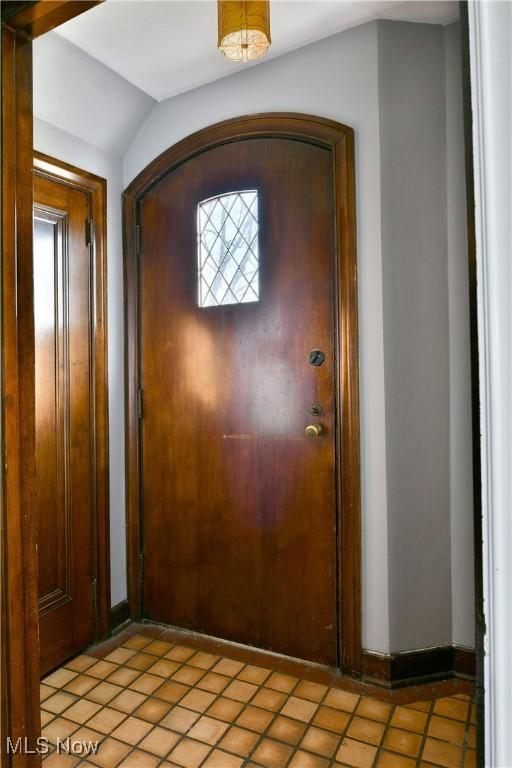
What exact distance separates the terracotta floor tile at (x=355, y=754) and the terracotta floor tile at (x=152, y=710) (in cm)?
62

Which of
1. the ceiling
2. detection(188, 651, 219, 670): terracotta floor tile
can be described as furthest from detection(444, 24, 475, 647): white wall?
detection(188, 651, 219, 670): terracotta floor tile

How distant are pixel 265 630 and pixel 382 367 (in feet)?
3.95

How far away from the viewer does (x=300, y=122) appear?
1.89 meters

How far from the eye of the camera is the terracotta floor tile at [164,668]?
1.93 metres

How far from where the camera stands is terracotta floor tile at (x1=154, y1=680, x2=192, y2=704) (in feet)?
5.83

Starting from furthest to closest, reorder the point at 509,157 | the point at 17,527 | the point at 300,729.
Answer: the point at 300,729 < the point at 17,527 < the point at 509,157

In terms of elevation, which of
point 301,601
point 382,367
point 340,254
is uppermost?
point 340,254

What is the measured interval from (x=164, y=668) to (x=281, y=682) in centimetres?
48

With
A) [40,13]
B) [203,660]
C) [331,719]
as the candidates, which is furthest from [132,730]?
[40,13]

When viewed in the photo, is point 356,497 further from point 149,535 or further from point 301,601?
point 149,535

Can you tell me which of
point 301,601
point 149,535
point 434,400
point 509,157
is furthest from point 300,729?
point 509,157

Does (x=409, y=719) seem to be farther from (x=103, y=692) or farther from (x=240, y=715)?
(x=103, y=692)

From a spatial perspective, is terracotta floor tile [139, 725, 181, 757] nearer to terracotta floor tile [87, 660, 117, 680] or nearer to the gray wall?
terracotta floor tile [87, 660, 117, 680]

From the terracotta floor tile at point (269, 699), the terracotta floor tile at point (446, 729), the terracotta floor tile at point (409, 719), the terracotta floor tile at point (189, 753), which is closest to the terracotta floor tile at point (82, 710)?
the terracotta floor tile at point (189, 753)
